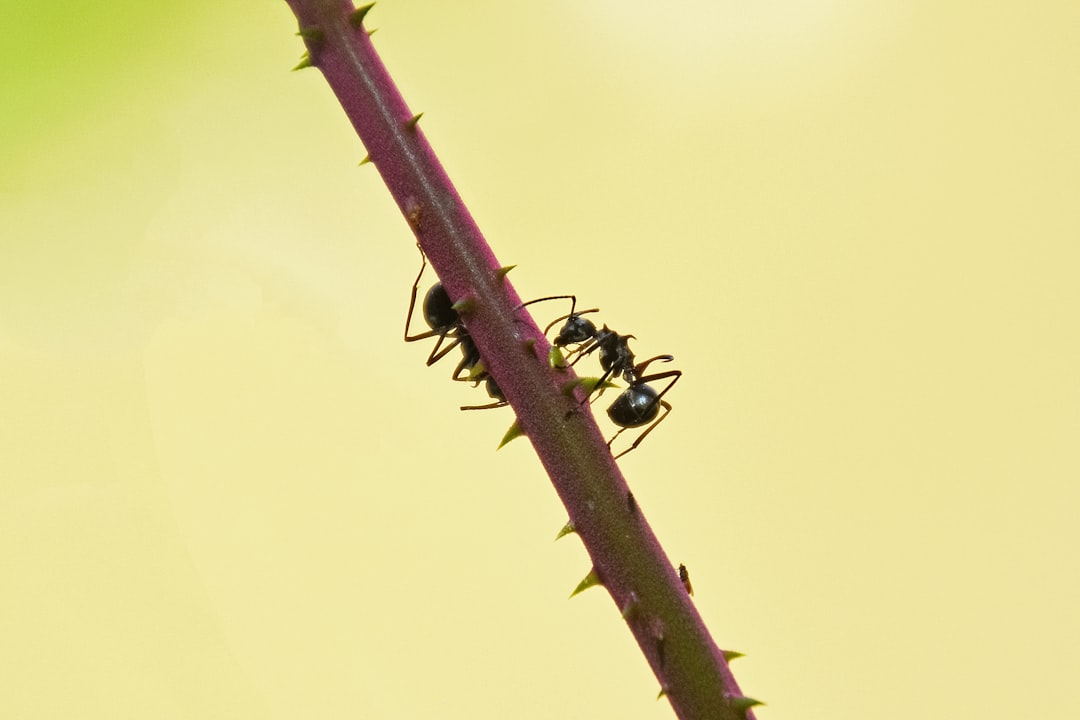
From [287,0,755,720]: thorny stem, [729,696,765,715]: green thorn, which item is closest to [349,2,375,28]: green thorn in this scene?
[287,0,755,720]: thorny stem

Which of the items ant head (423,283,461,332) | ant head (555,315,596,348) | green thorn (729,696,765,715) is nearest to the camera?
green thorn (729,696,765,715)

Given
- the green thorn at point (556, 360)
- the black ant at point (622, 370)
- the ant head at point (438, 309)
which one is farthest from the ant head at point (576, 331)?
the green thorn at point (556, 360)

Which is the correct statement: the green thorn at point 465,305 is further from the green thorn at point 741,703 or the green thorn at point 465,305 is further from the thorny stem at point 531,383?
the green thorn at point 741,703

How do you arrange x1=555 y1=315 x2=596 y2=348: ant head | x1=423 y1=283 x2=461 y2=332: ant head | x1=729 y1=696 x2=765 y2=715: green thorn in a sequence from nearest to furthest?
x1=729 y1=696 x2=765 y2=715: green thorn
x1=423 y1=283 x2=461 y2=332: ant head
x1=555 y1=315 x2=596 y2=348: ant head

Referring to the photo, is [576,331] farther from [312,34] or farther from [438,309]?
[312,34]

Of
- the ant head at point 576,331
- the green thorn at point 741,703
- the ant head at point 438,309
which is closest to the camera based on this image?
the green thorn at point 741,703

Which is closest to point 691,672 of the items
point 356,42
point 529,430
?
point 529,430

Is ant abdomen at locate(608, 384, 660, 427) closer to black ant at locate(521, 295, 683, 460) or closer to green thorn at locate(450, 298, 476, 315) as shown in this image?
black ant at locate(521, 295, 683, 460)
